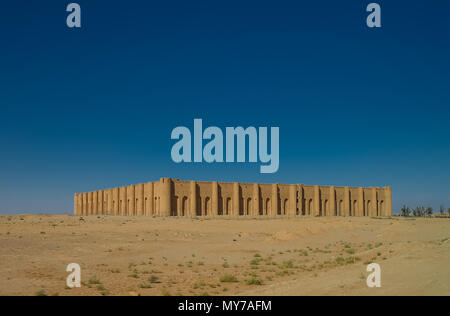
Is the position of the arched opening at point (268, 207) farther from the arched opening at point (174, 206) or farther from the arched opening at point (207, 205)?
the arched opening at point (174, 206)

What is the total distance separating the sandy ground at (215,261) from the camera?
1084 centimetres

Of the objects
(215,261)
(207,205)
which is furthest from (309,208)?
(215,261)

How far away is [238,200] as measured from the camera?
51.9 meters

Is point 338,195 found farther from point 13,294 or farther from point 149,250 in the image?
point 13,294

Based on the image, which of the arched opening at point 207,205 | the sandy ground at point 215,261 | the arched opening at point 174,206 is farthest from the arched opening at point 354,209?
the arched opening at point 174,206

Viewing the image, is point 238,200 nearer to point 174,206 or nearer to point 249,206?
point 249,206

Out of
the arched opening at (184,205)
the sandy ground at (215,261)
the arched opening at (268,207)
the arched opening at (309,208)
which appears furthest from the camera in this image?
the arched opening at (309,208)

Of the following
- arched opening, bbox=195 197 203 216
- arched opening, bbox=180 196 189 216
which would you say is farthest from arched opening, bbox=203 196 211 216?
arched opening, bbox=180 196 189 216

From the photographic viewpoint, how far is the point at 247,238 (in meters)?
28.7

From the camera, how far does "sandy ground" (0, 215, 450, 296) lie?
10.8 metres

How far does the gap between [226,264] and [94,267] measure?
A: 18.6 ft

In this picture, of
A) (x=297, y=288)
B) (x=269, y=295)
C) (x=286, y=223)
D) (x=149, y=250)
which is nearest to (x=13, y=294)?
(x=269, y=295)

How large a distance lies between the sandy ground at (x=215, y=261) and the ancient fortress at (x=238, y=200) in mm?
12819
